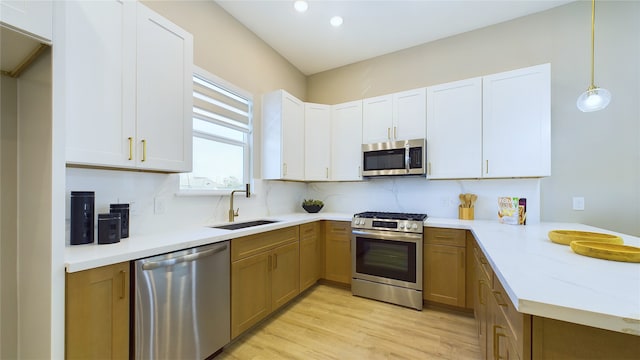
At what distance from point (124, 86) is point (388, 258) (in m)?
2.76

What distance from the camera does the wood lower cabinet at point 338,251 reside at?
3.04m

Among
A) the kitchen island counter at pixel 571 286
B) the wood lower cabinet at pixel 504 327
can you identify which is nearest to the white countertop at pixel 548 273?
the kitchen island counter at pixel 571 286

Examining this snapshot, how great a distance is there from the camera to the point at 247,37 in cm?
294

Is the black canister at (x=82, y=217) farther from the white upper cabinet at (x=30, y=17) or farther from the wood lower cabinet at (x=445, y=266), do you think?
the wood lower cabinet at (x=445, y=266)

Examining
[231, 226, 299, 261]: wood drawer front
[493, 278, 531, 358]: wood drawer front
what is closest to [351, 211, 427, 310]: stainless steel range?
[231, 226, 299, 261]: wood drawer front

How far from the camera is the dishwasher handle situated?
1.39 metres

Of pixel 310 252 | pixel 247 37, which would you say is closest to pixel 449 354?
pixel 310 252

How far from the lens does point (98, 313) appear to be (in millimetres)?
1197

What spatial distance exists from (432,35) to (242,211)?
317 centimetres

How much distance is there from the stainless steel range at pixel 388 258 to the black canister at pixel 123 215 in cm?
214

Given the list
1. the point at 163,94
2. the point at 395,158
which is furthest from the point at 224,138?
the point at 395,158

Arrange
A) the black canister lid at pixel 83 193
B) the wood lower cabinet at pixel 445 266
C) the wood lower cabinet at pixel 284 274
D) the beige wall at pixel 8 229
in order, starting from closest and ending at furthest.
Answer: the beige wall at pixel 8 229 → the black canister lid at pixel 83 193 → the wood lower cabinet at pixel 284 274 → the wood lower cabinet at pixel 445 266

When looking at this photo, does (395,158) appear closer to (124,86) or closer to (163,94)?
(163,94)

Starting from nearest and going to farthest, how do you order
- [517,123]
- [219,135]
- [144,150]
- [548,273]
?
[548,273]
[144,150]
[517,123]
[219,135]
